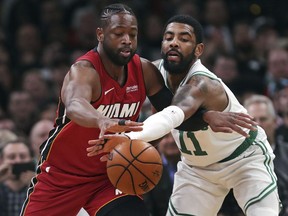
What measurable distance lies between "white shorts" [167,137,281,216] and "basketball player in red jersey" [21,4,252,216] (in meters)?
0.62

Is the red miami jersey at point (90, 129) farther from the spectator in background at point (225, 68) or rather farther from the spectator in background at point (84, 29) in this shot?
the spectator in background at point (84, 29)

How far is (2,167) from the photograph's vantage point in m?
8.49

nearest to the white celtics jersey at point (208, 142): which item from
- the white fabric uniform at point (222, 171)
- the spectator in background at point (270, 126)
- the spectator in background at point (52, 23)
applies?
the white fabric uniform at point (222, 171)

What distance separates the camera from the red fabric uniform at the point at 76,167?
6508 mm

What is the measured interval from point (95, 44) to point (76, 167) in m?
6.63

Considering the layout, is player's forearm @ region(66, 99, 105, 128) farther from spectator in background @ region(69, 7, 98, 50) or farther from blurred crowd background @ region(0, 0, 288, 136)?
spectator in background @ region(69, 7, 98, 50)

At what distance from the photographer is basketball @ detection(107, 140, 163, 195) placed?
19.6ft

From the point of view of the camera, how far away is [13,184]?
8703 mm

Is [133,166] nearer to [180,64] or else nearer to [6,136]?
[180,64]

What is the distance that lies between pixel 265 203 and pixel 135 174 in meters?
1.31

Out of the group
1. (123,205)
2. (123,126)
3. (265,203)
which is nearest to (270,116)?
(265,203)

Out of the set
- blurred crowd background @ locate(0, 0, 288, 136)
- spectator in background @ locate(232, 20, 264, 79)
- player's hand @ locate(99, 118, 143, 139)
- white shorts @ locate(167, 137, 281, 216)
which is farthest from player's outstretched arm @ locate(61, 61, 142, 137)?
spectator in background @ locate(232, 20, 264, 79)

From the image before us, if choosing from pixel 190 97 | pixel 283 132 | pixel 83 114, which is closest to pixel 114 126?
pixel 83 114

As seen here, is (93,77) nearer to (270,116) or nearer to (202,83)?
(202,83)
